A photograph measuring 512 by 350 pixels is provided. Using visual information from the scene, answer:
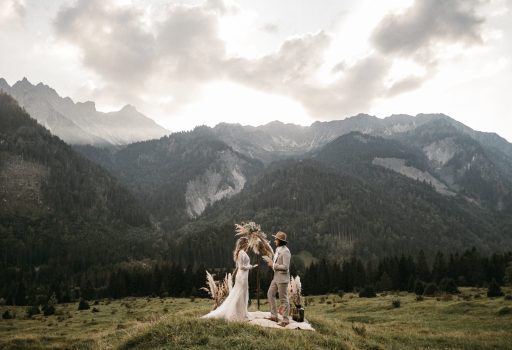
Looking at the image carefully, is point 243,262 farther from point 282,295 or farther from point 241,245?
point 282,295

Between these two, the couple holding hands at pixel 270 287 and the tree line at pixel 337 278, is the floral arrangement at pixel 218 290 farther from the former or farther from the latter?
the tree line at pixel 337 278

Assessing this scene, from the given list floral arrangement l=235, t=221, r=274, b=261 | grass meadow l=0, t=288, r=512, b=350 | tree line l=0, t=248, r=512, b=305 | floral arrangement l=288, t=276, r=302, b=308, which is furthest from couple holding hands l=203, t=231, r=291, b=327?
tree line l=0, t=248, r=512, b=305

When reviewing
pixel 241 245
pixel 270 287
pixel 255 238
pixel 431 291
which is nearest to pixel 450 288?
pixel 431 291

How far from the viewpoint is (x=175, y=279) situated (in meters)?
107

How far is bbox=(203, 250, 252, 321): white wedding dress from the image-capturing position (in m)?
21.5

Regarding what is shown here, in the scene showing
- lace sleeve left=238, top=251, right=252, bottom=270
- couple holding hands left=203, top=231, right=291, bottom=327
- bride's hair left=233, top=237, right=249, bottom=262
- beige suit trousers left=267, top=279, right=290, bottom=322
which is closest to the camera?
couple holding hands left=203, top=231, right=291, bottom=327

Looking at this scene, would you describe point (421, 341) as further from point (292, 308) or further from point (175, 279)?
point (175, 279)

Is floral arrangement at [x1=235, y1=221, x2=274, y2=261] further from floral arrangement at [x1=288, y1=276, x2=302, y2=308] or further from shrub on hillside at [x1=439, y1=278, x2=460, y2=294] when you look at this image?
shrub on hillside at [x1=439, y1=278, x2=460, y2=294]

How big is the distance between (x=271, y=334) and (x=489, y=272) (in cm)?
9207

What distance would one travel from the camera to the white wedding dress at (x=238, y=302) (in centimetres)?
2149

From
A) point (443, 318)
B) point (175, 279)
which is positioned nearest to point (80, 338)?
point (443, 318)

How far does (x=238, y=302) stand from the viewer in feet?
72.0

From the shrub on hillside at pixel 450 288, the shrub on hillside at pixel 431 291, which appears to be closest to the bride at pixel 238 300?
the shrub on hillside at pixel 431 291

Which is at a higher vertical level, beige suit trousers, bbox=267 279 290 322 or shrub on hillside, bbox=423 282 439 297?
beige suit trousers, bbox=267 279 290 322
